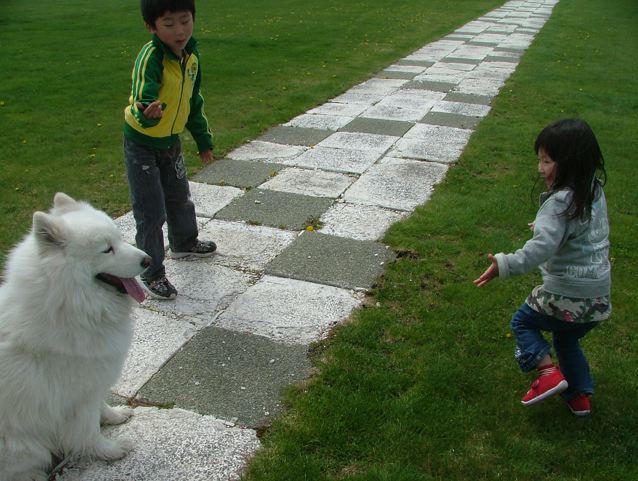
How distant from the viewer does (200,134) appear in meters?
4.61

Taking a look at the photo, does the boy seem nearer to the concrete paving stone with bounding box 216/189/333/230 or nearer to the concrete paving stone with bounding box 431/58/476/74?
the concrete paving stone with bounding box 216/189/333/230

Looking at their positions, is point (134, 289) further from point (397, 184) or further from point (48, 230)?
point (397, 184)

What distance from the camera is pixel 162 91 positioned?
13.0ft

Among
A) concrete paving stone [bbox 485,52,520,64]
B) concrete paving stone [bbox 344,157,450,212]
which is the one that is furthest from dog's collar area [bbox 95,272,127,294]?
concrete paving stone [bbox 485,52,520,64]

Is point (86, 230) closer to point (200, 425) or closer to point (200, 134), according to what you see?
point (200, 425)

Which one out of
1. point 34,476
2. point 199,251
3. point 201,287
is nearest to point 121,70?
point 199,251

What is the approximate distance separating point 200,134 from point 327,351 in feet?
6.58

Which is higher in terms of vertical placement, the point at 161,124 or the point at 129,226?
the point at 161,124

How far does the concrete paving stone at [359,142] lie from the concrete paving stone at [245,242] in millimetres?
2599

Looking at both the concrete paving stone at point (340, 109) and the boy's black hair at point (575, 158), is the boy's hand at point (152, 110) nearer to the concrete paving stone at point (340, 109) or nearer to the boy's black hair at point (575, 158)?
the boy's black hair at point (575, 158)

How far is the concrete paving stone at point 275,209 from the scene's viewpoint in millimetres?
5500

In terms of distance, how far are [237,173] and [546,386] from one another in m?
4.34

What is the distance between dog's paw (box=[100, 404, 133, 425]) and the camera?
9.96 feet

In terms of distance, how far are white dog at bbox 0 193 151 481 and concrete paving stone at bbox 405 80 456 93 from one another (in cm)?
882
